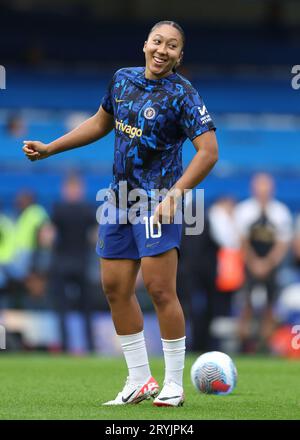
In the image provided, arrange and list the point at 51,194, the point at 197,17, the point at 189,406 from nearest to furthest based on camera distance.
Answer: the point at 189,406 → the point at 51,194 → the point at 197,17

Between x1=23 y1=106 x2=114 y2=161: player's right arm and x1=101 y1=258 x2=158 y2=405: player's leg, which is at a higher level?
x1=23 y1=106 x2=114 y2=161: player's right arm

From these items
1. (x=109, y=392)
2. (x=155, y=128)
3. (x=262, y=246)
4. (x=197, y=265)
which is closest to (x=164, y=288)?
(x=155, y=128)

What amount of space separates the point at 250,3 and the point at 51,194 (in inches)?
333

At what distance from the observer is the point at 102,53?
22484 mm

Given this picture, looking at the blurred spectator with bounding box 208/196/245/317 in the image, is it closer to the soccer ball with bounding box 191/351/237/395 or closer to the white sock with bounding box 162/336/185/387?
the soccer ball with bounding box 191/351/237/395

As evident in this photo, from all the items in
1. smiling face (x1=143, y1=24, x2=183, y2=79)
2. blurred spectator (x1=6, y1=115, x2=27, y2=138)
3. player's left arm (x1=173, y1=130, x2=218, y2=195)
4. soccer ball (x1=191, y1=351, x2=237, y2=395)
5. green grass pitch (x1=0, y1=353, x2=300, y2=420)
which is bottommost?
green grass pitch (x1=0, y1=353, x2=300, y2=420)

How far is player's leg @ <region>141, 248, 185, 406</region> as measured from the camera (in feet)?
21.4

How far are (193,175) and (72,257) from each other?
7997mm

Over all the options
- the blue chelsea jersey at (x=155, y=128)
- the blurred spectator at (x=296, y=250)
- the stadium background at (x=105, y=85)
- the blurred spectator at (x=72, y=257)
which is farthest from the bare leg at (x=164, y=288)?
the blurred spectator at (x=296, y=250)

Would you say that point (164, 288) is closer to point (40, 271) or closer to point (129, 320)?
point (129, 320)

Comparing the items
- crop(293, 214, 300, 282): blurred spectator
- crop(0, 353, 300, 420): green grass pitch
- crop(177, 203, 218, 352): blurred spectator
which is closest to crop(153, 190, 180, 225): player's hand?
crop(0, 353, 300, 420): green grass pitch

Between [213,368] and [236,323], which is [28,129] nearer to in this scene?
[236,323]

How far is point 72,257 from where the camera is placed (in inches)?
561

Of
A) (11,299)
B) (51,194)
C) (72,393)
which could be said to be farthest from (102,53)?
(72,393)
